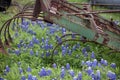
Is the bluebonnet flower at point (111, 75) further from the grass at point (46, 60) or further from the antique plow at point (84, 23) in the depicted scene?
the antique plow at point (84, 23)

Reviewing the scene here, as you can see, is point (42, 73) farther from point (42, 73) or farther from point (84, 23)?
point (84, 23)

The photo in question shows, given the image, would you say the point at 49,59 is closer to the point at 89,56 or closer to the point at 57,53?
the point at 57,53

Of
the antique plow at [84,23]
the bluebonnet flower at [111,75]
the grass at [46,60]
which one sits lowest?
the grass at [46,60]

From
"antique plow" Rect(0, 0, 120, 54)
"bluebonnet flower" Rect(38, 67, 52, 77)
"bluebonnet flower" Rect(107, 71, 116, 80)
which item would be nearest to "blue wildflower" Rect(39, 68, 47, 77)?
"bluebonnet flower" Rect(38, 67, 52, 77)

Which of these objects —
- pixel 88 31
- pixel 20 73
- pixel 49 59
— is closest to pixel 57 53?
pixel 49 59

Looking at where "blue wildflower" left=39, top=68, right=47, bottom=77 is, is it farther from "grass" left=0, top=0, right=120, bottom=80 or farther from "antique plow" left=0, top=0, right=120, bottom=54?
"antique plow" left=0, top=0, right=120, bottom=54

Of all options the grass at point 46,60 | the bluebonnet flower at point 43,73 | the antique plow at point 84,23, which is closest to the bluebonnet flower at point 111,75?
the grass at point 46,60

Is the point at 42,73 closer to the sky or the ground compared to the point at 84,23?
closer to the ground

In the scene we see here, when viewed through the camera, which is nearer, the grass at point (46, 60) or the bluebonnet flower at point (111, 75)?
the bluebonnet flower at point (111, 75)

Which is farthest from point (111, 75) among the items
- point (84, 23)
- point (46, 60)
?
point (46, 60)

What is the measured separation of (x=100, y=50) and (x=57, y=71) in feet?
3.78

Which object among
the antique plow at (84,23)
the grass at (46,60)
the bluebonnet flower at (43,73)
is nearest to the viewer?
the antique plow at (84,23)

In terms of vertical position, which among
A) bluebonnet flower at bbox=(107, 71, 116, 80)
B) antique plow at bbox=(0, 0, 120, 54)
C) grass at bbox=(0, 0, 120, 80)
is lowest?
grass at bbox=(0, 0, 120, 80)

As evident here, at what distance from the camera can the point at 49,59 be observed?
5.72 metres
